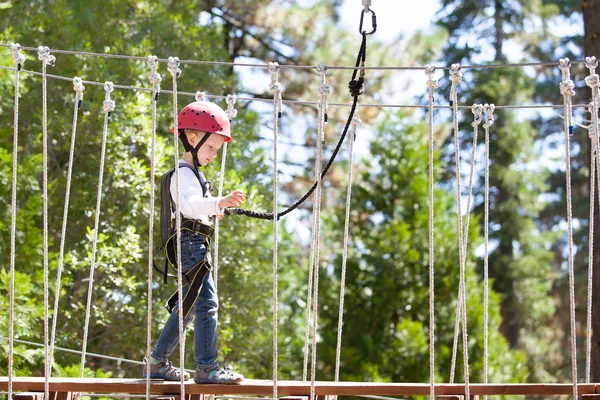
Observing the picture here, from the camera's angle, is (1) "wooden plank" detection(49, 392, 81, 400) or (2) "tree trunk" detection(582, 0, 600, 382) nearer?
(1) "wooden plank" detection(49, 392, 81, 400)

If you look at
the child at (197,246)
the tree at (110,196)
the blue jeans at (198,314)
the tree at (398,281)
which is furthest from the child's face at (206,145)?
the tree at (398,281)

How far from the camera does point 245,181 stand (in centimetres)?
693

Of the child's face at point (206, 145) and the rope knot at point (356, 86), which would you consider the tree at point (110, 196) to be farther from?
the rope knot at point (356, 86)

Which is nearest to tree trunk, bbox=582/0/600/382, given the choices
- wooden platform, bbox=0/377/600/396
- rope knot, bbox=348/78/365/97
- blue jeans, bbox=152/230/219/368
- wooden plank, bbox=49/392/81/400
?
wooden platform, bbox=0/377/600/396

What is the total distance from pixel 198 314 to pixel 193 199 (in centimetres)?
35

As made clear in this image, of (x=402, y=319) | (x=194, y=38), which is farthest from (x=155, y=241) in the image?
(x=402, y=319)

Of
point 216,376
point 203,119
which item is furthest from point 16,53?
point 216,376

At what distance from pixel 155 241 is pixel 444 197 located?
2797 millimetres

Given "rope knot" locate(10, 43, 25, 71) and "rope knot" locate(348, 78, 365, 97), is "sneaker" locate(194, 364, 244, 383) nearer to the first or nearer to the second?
"rope knot" locate(348, 78, 365, 97)

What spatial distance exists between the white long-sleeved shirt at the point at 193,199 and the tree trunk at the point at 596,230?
2014 mm

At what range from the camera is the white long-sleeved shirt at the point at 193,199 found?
2.57 metres


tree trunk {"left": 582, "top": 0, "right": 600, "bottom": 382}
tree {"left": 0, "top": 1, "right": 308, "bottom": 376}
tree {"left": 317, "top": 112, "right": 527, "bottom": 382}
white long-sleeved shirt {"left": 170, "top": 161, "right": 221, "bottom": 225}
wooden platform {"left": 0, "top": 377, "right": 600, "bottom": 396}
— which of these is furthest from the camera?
tree {"left": 317, "top": 112, "right": 527, "bottom": 382}

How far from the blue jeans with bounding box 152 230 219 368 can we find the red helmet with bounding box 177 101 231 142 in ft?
1.08

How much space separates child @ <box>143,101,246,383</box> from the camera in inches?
102
